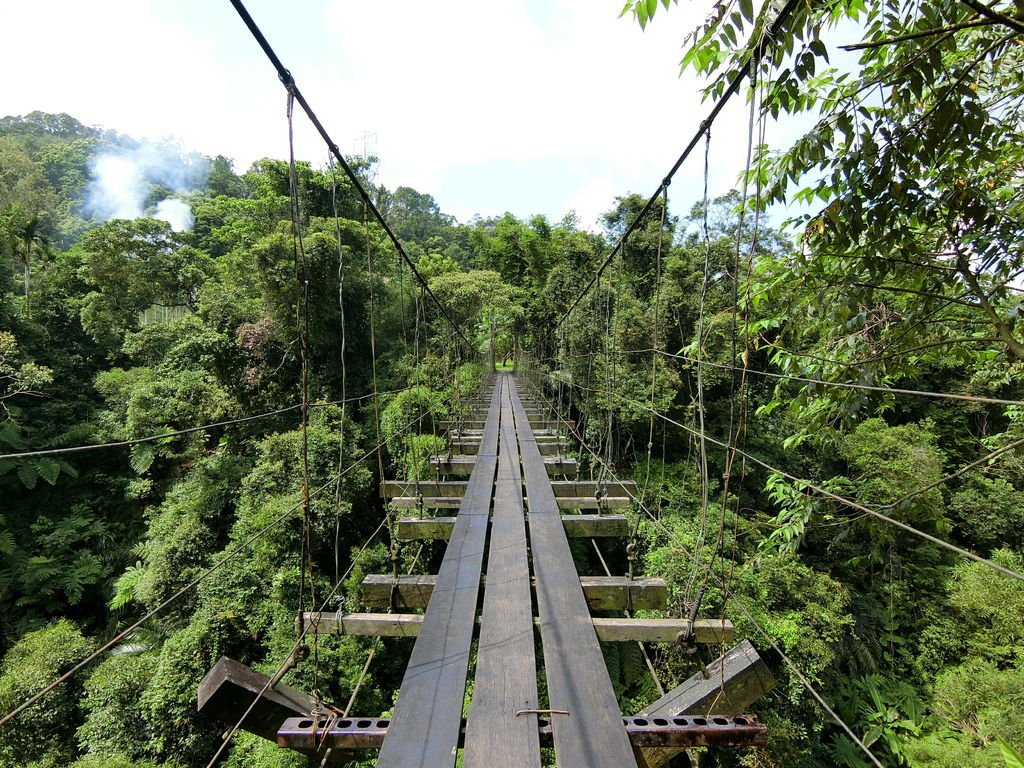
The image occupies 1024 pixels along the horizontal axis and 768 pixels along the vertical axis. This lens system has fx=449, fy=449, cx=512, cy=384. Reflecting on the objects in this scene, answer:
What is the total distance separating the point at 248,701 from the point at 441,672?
0.43 m

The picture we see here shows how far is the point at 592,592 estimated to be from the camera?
147cm

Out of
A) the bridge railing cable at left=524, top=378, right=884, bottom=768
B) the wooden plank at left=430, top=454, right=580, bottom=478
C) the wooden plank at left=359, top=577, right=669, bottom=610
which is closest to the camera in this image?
the bridge railing cable at left=524, top=378, right=884, bottom=768

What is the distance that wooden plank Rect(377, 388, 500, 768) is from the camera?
36.0 inches

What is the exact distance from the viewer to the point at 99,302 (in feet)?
33.2

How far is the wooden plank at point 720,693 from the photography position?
3.45 feet

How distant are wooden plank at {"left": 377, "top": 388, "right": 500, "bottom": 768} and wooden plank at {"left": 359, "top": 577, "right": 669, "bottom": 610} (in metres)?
0.08

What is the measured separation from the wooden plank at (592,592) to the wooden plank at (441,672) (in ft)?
0.27

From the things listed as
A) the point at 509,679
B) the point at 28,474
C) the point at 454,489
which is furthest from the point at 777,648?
the point at 28,474

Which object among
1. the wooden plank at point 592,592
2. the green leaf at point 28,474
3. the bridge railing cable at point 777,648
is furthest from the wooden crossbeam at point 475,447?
the green leaf at point 28,474

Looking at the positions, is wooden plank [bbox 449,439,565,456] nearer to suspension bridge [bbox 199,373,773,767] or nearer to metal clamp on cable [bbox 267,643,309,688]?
suspension bridge [bbox 199,373,773,767]

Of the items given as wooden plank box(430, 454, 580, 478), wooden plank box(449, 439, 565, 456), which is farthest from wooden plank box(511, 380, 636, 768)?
wooden plank box(449, 439, 565, 456)

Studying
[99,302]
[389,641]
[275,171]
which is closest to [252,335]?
[99,302]

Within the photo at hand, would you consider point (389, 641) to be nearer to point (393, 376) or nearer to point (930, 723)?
point (393, 376)

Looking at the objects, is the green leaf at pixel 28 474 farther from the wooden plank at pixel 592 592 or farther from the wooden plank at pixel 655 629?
the wooden plank at pixel 655 629
